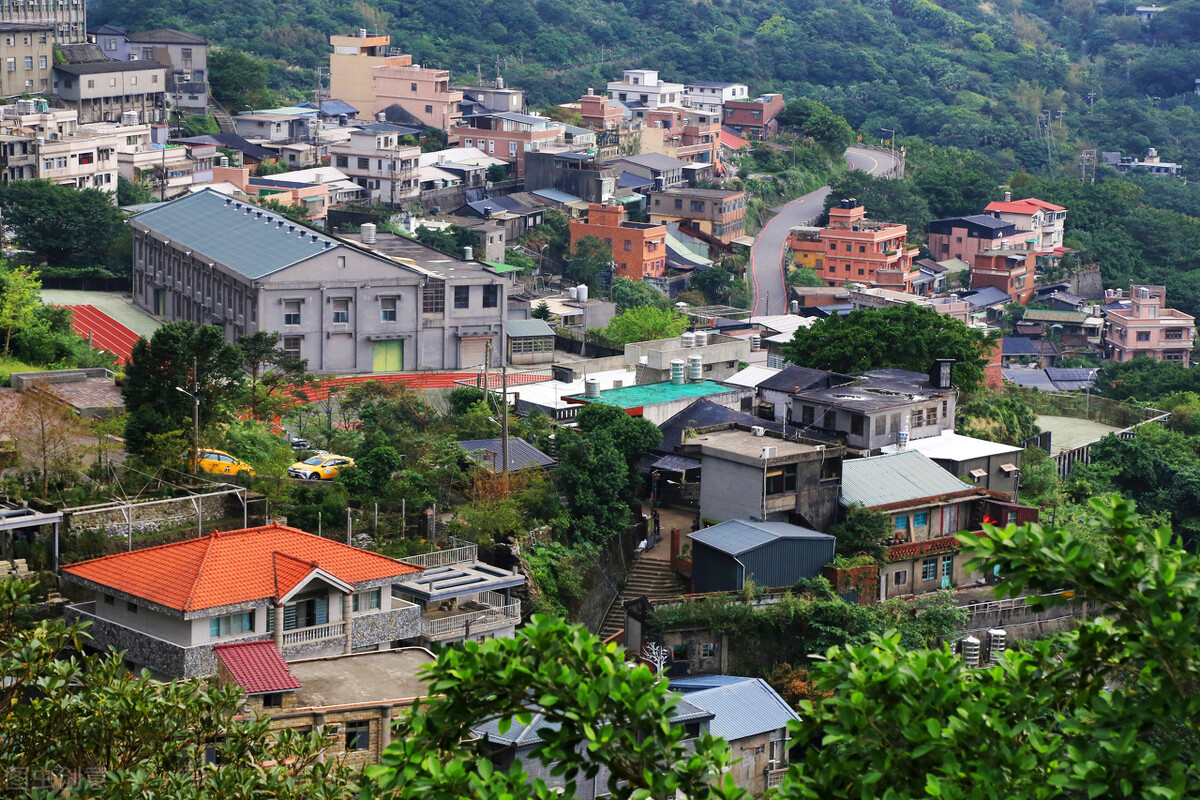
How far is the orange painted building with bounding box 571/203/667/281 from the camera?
199 ft

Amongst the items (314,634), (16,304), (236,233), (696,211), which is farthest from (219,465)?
(696,211)

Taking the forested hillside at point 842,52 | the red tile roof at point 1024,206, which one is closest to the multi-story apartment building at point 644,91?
the forested hillside at point 842,52

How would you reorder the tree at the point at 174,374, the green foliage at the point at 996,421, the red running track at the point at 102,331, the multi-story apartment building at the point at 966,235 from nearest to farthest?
the tree at the point at 174,374 < the green foliage at the point at 996,421 < the red running track at the point at 102,331 < the multi-story apartment building at the point at 966,235

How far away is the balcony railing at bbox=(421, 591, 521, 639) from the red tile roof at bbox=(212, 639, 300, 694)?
10.6 ft

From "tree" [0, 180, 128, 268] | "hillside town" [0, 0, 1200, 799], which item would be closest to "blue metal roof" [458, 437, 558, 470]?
"hillside town" [0, 0, 1200, 799]

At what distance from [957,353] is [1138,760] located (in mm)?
29743

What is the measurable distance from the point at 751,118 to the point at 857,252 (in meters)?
21.3

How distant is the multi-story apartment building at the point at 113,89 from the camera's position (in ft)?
207

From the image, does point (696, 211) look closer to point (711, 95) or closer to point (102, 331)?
point (711, 95)

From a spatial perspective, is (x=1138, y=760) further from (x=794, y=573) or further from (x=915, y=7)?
(x=915, y=7)

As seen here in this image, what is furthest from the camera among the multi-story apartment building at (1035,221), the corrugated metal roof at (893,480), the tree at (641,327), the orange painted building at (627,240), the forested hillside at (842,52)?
the forested hillside at (842,52)

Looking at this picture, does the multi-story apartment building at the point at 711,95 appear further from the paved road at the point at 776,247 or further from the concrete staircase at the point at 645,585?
the concrete staircase at the point at 645,585

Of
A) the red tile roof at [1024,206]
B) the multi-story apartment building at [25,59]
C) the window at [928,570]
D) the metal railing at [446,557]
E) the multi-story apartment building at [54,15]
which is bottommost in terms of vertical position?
the window at [928,570]

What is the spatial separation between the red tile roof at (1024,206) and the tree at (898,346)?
3381 centimetres
